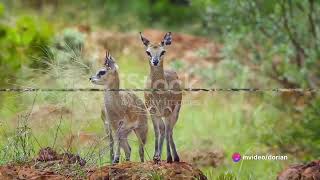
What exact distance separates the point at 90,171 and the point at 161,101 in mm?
909

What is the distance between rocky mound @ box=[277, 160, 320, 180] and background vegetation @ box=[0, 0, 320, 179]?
1.95 feet

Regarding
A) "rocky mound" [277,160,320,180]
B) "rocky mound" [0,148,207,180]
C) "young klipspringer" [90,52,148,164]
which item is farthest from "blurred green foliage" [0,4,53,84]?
"rocky mound" [277,160,320,180]

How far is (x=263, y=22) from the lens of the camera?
14.7 m

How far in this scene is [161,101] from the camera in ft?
26.1

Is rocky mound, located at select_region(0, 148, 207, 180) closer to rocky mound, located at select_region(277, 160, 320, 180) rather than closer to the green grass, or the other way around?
the green grass

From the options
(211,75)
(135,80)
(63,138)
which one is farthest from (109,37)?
(63,138)

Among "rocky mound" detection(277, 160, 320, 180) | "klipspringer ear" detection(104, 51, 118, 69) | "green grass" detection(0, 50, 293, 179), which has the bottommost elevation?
"rocky mound" detection(277, 160, 320, 180)

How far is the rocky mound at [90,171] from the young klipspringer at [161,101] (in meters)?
0.34

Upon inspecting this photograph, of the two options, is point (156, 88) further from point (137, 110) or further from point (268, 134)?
point (268, 134)

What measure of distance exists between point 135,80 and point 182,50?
6923 mm

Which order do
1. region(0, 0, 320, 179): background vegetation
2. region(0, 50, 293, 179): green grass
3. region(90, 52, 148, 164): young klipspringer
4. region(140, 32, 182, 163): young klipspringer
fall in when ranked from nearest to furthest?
1. region(140, 32, 182, 163): young klipspringer
2. region(90, 52, 148, 164): young klipspringer
3. region(0, 50, 293, 179): green grass
4. region(0, 0, 320, 179): background vegetation

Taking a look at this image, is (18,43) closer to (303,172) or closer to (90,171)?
(90,171)

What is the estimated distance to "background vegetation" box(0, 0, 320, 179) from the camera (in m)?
8.79

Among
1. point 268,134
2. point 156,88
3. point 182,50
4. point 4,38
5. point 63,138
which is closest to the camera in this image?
point 156,88
